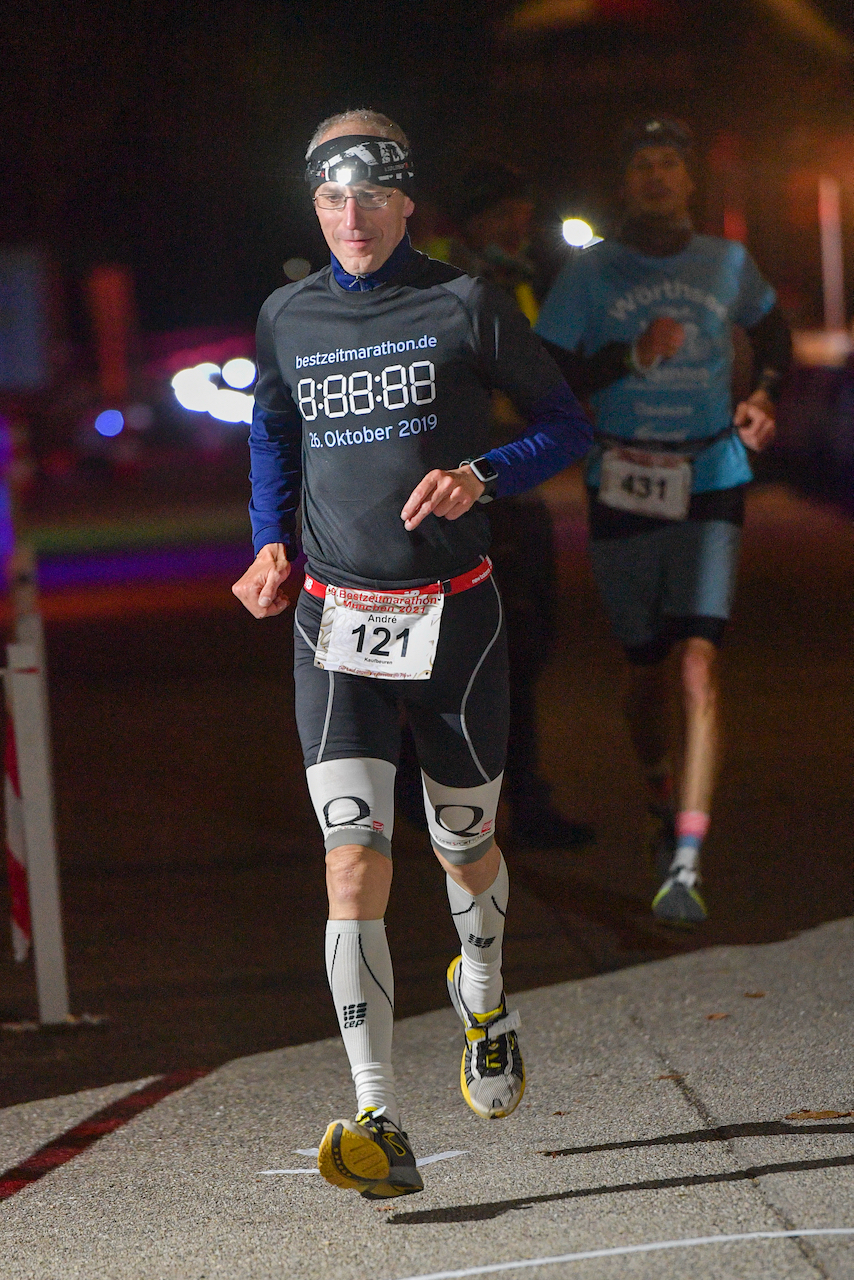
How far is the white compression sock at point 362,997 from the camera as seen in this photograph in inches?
155

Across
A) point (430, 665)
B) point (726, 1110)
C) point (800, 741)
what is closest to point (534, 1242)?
point (726, 1110)

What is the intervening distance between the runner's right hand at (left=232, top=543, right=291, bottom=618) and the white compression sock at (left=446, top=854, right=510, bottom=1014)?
2.62 ft

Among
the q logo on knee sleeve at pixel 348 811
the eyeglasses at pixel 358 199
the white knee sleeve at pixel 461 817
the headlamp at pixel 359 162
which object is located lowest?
the white knee sleeve at pixel 461 817

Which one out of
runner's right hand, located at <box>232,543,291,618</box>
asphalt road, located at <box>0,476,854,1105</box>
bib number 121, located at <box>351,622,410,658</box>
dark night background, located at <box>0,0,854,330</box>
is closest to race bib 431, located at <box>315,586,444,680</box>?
bib number 121, located at <box>351,622,410,658</box>

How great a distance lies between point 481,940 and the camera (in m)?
4.39

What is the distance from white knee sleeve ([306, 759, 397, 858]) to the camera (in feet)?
13.2

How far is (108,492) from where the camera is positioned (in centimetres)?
3145

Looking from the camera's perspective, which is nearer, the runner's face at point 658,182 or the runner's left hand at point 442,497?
the runner's left hand at point 442,497

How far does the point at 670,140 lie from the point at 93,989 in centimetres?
339

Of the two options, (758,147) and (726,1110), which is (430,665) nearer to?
(726,1110)

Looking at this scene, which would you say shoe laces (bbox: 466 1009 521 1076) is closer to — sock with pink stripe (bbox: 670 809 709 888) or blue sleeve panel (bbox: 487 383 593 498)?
blue sleeve panel (bbox: 487 383 593 498)

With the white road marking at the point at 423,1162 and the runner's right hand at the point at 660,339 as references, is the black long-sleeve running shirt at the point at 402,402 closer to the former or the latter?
the white road marking at the point at 423,1162

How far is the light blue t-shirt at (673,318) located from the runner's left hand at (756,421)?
70mm

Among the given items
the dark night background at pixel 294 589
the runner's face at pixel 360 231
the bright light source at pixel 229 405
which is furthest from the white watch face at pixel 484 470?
the bright light source at pixel 229 405
